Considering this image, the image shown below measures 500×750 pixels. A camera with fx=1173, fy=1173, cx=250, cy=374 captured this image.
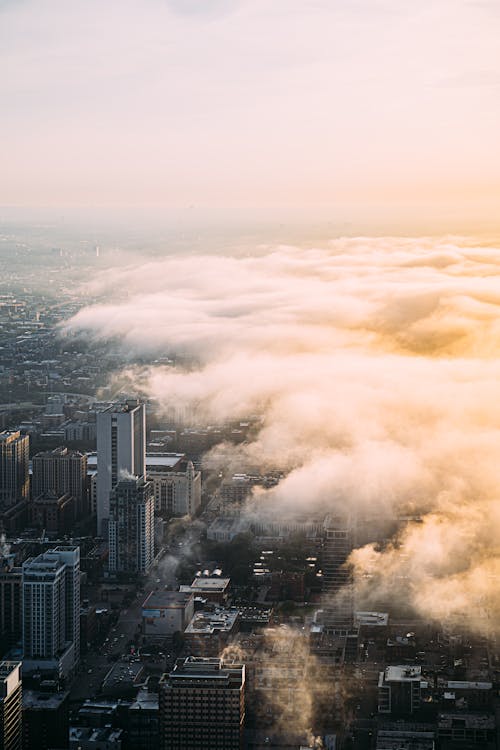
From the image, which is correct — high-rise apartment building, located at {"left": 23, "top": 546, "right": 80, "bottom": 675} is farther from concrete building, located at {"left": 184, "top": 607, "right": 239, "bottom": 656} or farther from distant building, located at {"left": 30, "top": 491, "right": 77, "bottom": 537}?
distant building, located at {"left": 30, "top": 491, "right": 77, "bottom": 537}

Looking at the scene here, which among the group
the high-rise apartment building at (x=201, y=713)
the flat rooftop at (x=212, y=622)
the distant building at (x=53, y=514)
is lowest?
the distant building at (x=53, y=514)

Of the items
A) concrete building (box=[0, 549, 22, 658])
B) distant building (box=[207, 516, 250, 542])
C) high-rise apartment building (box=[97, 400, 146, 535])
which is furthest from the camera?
high-rise apartment building (box=[97, 400, 146, 535])

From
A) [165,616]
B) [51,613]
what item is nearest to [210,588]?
[165,616]

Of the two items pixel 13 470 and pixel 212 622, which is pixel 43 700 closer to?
pixel 212 622

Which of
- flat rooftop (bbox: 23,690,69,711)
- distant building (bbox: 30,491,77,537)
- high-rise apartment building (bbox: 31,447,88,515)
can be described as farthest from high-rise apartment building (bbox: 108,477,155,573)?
flat rooftop (bbox: 23,690,69,711)

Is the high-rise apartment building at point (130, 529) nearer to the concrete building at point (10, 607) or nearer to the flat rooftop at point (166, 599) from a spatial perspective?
the flat rooftop at point (166, 599)

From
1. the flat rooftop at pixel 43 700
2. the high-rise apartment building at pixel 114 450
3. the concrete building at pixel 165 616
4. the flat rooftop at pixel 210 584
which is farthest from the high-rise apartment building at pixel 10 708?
the high-rise apartment building at pixel 114 450

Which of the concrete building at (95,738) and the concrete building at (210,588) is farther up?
the concrete building at (95,738)
